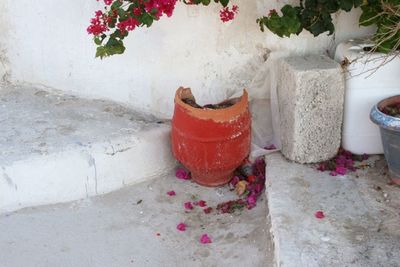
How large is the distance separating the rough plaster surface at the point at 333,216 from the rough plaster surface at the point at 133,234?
165mm

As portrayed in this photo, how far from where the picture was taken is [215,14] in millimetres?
3439

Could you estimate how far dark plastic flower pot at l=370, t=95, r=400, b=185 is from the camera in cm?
291

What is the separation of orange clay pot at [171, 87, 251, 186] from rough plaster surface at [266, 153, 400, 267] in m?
0.23

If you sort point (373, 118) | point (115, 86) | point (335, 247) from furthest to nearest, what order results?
point (115, 86), point (373, 118), point (335, 247)

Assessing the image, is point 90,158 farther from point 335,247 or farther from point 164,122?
point 335,247

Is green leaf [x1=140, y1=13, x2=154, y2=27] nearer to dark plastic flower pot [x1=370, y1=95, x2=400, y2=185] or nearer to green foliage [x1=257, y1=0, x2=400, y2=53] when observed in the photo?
green foliage [x1=257, y1=0, x2=400, y2=53]

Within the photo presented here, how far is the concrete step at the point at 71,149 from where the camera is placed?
10.3ft

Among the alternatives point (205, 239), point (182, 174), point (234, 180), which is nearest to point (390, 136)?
point (234, 180)

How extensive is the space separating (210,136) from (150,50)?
0.71 meters

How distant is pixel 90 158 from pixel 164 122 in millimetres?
554

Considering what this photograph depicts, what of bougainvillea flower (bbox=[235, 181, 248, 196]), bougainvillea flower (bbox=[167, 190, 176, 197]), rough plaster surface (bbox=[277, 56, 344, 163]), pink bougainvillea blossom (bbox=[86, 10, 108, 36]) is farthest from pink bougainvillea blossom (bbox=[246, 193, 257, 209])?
pink bougainvillea blossom (bbox=[86, 10, 108, 36])

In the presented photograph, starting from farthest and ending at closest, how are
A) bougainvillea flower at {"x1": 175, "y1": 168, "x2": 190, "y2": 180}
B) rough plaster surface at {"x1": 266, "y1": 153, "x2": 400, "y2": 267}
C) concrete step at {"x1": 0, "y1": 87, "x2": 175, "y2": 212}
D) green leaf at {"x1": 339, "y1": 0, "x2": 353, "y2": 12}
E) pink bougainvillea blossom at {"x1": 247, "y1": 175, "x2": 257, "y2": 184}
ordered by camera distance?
bougainvillea flower at {"x1": 175, "y1": 168, "x2": 190, "y2": 180}, pink bougainvillea blossom at {"x1": 247, "y1": 175, "x2": 257, "y2": 184}, concrete step at {"x1": 0, "y1": 87, "x2": 175, "y2": 212}, green leaf at {"x1": 339, "y1": 0, "x2": 353, "y2": 12}, rough plaster surface at {"x1": 266, "y1": 153, "x2": 400, "y2": 267}

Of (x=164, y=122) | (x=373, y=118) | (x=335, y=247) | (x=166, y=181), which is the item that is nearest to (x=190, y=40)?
(x=164, y=122)

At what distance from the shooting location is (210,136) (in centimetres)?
320
